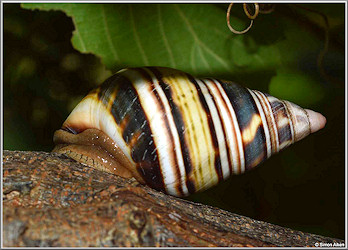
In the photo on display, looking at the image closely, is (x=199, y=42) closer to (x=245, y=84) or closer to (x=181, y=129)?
(x=245, y=84)

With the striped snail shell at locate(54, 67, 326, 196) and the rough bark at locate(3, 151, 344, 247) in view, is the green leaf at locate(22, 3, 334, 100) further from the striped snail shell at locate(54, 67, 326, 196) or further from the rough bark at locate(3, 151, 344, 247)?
the rough bark at locate(3, 151, 344, 247)

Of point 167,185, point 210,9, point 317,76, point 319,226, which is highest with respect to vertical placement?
point 210,9

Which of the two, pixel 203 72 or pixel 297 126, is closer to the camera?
pixel 297 126

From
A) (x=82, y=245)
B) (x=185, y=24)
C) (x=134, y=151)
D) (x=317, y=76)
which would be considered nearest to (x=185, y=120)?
(x=134, y=151)

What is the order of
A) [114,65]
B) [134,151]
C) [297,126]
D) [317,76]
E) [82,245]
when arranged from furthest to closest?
[317,76] → [114,65] → [297,126] → [134,151] → [82,245]

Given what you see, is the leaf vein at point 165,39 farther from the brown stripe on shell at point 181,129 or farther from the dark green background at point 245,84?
the brown stripe on shell at point 181,129

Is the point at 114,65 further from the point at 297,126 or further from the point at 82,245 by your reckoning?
the point at 82,245

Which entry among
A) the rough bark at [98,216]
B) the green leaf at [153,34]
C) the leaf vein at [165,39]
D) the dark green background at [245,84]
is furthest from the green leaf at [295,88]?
the rough bark at [98,216]
